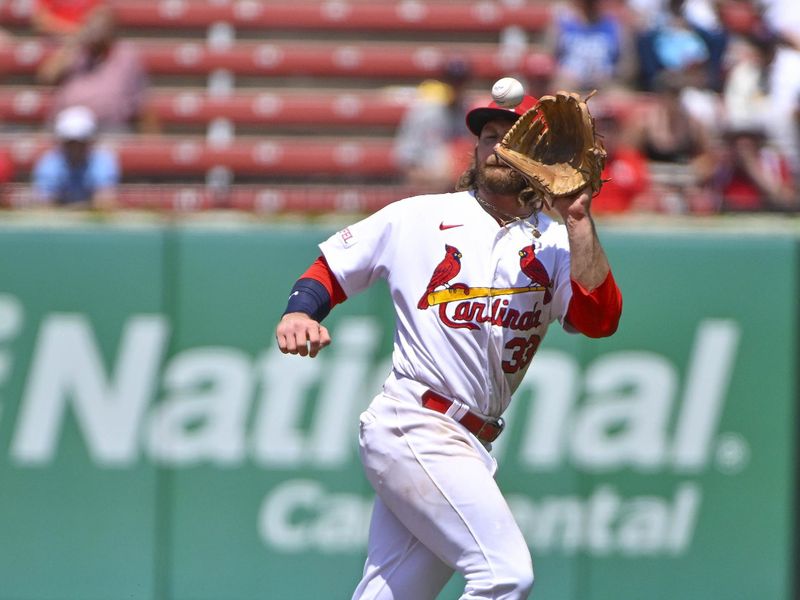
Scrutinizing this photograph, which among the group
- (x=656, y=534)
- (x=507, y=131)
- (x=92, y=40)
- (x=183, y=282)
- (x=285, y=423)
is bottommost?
(x=656, y=534)

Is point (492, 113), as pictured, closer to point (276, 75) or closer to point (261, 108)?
point (261, 108)

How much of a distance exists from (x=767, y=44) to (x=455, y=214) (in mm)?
5730

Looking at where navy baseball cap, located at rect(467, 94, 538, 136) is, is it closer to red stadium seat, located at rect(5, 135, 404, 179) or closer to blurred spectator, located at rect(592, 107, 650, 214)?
blurred spectator, located at rect(592, 107, 650, 214)

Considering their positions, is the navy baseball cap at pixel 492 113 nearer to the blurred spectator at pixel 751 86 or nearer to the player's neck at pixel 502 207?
the player's neck at pixel 502 207

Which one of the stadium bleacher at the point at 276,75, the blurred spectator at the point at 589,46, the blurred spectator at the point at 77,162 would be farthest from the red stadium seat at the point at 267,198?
the blurred spectator at the point at 589,46

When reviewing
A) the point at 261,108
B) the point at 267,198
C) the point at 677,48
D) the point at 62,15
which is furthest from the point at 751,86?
the point at 62,15

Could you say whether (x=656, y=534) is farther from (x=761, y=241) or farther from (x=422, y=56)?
(x=422, y=56)

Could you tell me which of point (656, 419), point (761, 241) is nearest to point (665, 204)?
point (761, 241)

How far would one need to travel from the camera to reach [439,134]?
28.0 ft

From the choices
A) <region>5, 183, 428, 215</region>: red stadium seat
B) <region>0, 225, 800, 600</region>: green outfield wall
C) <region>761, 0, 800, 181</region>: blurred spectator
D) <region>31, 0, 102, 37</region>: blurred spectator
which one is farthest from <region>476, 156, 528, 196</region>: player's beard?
<region>31, 0, 102, 37</region>: blurred spectator

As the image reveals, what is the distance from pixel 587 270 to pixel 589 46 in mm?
5583

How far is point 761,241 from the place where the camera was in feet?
22.8

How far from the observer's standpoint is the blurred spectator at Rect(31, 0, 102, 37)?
32.7 feet

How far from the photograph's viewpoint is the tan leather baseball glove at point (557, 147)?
381 centimetres
